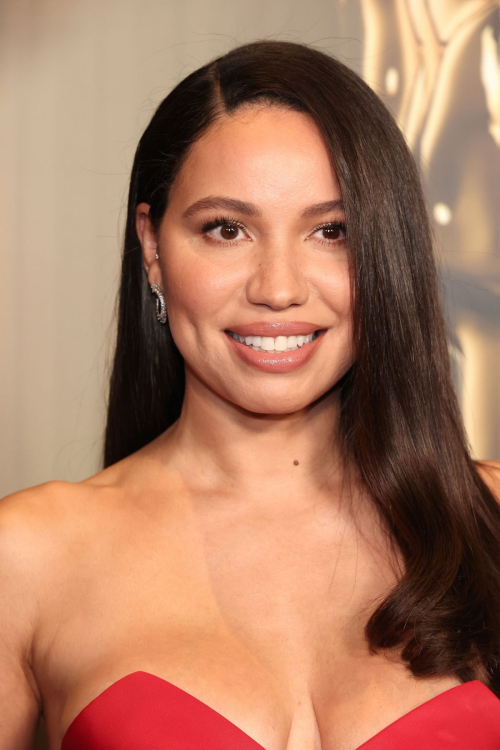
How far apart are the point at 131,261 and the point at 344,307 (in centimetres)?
51

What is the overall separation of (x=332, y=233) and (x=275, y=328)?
20cm

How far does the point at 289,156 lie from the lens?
1571mm

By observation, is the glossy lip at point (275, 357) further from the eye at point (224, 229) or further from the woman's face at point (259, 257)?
the eye at point (224, 229)

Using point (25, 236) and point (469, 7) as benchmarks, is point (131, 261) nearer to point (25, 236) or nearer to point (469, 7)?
point (25, 236)

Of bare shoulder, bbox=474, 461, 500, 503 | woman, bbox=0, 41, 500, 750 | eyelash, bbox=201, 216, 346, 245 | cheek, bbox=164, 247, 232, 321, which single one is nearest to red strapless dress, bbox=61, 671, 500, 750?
woman, bbox=0, 41, 500, 750

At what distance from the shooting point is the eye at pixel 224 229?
1588 millimetres

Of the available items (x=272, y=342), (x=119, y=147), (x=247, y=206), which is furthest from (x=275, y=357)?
(x=119, y=147)

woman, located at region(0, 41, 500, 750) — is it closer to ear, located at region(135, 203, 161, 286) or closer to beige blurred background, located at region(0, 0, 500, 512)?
ear, located at region(135, 203, 161, 286)

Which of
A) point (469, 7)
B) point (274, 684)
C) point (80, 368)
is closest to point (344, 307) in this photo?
point (274, 684)

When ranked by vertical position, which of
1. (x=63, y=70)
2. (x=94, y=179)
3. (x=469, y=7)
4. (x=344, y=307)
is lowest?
(x=344, y=307)

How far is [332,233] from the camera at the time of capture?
5.27 ft

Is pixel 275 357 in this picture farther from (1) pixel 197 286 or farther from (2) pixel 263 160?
(2) pixel 263 160

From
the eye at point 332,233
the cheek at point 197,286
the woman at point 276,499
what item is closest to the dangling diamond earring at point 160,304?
the woman at point 276,499

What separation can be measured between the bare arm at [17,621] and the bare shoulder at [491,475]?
0.90 m
